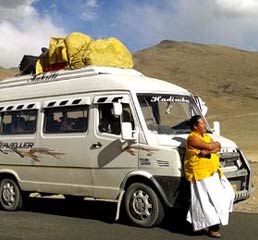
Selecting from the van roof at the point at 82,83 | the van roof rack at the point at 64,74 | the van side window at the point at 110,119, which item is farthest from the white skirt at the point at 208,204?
the van roof rack at the point at 64,74

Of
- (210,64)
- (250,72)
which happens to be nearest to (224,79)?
(250,72)

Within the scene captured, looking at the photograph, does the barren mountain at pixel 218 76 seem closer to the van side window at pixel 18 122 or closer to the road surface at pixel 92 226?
the van side window at pixel 18 122

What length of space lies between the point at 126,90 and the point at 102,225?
221 cm

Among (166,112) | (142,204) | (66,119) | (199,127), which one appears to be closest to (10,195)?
(66,119)

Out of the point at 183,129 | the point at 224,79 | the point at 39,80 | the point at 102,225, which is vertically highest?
the point at 224,79

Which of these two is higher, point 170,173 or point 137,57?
point 137,57

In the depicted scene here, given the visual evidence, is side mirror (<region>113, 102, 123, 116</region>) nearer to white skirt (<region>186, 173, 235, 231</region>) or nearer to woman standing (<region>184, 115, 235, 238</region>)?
woman standing (<region>184, 115, 235, 238</region>)

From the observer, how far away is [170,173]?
30.6ft

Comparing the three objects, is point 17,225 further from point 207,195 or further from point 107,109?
point 207,195

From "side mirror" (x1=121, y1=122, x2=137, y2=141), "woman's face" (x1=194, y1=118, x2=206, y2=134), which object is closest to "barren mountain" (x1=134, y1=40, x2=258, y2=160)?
"side mirror" (x1=121, y1=122, x2=137, y2=141)

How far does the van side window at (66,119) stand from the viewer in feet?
35.1

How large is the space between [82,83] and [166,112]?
1.57 meters

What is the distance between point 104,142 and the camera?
10.2 m

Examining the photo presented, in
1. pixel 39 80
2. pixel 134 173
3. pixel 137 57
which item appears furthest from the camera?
pixel 137 57
